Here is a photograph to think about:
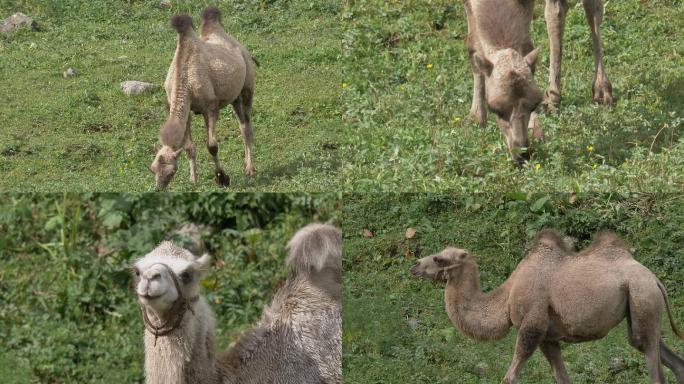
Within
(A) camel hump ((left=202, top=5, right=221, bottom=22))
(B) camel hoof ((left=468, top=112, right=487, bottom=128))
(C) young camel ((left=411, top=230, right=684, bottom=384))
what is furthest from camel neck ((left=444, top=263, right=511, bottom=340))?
(A) camel hump ((left=202, top=5, right=221, bottom=22))

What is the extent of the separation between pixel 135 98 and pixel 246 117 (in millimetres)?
2515

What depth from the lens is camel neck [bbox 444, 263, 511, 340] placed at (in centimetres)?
805

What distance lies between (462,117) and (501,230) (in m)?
4.27

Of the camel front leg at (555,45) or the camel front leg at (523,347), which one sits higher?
the camel front leg at (555,45)

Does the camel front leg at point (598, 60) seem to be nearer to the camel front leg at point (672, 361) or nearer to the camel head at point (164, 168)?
the camel head at point (164, 168)

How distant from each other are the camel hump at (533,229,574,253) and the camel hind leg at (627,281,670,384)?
502mm

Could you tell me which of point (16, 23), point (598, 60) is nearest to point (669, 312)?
point (598, 60)

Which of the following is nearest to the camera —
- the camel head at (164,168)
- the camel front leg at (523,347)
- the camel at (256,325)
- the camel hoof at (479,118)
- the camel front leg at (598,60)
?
the camel at (256,325)

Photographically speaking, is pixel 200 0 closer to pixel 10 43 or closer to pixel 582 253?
pixel 10 43

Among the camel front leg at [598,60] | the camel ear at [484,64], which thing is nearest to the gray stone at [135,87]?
the camel front leg at [598,60]

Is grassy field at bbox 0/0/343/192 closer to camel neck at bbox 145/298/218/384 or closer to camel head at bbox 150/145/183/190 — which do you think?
camel head at bbox 150/145/183/190

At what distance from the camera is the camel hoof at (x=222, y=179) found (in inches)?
510

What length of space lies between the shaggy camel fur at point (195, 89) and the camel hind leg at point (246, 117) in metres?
0.01

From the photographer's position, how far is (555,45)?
42.5ft
